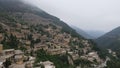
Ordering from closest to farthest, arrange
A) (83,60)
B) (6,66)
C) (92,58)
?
1. (6,66)
2. (83,60)
3. (92,58)

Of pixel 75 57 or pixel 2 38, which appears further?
pixel 75 57

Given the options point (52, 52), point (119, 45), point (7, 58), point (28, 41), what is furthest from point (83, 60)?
point (119, 45)

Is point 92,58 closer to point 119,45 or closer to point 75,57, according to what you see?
point 75,57

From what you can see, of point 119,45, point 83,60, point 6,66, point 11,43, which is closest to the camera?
point 6,66

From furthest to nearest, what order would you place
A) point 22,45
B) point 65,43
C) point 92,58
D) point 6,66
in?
point 65,43, point 92,58, point 22,45, point 6,66

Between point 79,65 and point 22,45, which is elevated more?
point 22,45

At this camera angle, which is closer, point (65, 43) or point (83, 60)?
point (83, 60)

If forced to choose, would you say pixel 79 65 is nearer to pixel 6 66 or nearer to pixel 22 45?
pixel 22 45

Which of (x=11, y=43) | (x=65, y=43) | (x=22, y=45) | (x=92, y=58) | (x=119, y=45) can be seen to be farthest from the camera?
(x=119, y=45)

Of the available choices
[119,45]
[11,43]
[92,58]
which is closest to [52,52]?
[11,43]
